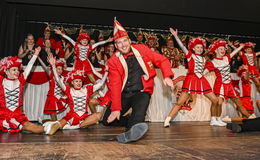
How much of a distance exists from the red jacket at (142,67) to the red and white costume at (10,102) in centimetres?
149

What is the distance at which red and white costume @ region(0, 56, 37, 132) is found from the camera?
309cm

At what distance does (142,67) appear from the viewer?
2451 millimetres

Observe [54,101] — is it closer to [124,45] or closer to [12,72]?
[12,72]

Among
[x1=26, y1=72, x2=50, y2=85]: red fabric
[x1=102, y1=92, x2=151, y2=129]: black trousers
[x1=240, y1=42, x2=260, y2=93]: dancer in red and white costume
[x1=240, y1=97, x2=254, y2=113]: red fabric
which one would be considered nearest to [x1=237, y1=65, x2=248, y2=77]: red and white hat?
[x1=240, y1=42, x2=260, y2=93]: dancer in red and white costume

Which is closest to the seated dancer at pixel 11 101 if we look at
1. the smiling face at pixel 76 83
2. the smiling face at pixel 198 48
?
the smiling face at pixel 76 83

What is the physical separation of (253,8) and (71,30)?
5.14m

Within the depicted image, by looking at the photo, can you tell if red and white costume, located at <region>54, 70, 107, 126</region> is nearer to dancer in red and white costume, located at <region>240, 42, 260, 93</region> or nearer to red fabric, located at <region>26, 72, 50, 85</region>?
red fabric, located at <region>26, 72, 50, 85</region>

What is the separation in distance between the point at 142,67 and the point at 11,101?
6.26 ft

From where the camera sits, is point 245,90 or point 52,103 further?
point 245,90

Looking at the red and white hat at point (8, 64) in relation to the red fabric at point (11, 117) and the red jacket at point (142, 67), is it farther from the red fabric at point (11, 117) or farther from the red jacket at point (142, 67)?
the red jacket at point (142, 67)

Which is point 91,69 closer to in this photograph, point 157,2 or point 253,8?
point 157,2

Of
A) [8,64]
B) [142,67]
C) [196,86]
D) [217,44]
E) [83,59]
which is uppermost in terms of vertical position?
[217,44]

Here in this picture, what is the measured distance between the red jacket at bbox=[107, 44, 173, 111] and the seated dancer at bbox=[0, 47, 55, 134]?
1212mm

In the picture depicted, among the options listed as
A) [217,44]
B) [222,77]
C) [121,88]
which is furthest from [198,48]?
[121,88]
